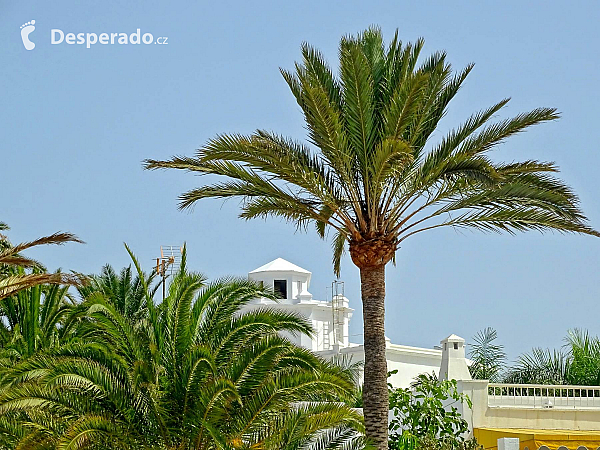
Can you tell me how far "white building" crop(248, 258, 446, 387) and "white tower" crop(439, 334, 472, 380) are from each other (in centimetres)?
1027

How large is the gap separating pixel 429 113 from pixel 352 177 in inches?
73.9

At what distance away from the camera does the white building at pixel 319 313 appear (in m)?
30.2

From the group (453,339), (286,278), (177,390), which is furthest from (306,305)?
(177,390)

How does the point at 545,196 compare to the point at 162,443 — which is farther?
the point at 545,196

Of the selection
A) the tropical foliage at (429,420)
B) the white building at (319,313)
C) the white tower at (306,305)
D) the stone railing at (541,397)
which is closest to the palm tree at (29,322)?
the tropical foliage at (429,420)

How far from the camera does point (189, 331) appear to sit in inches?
540

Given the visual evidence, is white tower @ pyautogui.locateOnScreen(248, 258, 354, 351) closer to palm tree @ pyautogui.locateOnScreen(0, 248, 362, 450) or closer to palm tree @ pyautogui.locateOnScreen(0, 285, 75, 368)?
palm tree @ pyautogui.locateOnScreen(0, 285, 75, 368)

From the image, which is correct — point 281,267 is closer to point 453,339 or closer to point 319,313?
point 319,313

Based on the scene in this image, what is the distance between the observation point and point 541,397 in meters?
19.2

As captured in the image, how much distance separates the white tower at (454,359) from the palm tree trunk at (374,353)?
549cm

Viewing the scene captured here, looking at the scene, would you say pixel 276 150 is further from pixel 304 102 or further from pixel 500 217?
pixel 500 217

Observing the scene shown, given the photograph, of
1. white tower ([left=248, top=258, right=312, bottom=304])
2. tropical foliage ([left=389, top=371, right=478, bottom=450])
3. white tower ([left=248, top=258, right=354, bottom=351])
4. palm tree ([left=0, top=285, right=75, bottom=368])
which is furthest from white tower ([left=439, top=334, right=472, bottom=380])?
white tower ([left=248, top=258, right=312, bottom=304])

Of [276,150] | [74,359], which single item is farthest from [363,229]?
[74,359]

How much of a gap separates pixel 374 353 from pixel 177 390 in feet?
11.4
